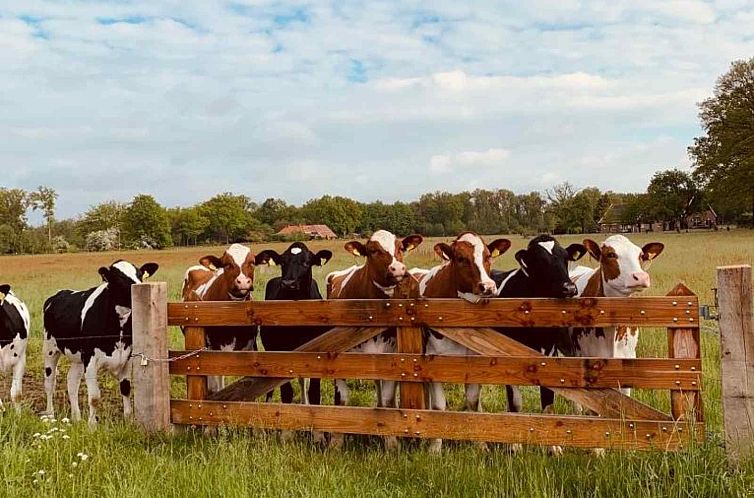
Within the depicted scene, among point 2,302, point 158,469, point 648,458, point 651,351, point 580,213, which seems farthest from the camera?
point 580,213

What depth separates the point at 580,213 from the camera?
71812 millimetres

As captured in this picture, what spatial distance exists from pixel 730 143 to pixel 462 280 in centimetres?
5886

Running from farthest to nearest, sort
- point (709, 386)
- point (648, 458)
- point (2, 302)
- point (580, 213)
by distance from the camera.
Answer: point (580, 213) < point (2, 302) < point (709, 386) < point (648, 458)

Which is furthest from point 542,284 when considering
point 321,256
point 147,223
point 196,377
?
point 147,223

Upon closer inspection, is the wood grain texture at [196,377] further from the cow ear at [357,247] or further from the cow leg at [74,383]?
the cow leg at [74,383]

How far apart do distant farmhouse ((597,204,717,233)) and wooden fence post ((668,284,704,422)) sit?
8325cm

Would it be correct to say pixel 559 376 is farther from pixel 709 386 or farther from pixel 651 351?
pixel 651 351

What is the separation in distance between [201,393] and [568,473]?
373 centimetres

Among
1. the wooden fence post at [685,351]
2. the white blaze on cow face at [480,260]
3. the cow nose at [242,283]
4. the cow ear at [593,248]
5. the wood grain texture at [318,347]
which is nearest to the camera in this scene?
the wooden fence post at [685,351]

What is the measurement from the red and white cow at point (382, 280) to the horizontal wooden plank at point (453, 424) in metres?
0.62

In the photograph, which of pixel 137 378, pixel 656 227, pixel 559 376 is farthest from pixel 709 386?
pixel 656 227

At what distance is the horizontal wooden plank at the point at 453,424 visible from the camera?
540 cm

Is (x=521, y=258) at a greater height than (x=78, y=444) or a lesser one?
greater

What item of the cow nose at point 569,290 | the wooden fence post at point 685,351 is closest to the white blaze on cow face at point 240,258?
the cow nose at point 569,290
